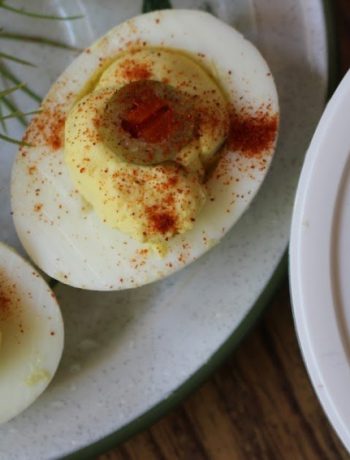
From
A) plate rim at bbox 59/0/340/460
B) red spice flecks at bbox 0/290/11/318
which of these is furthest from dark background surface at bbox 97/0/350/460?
red spice flecks at bbox 0/290/11/318

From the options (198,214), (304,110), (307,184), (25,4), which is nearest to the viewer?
(307,184)

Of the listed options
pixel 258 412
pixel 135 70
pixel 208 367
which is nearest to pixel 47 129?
pixel 135 70

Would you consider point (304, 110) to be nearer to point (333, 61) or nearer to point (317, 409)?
point (333, 61)

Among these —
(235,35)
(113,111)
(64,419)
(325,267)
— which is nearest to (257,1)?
(235,35)

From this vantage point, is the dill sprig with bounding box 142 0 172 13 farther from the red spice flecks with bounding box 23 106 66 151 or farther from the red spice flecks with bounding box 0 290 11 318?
the red spice flecks with bounding box 0 290 11 318

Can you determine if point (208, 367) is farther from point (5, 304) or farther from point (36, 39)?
point (36, 39)

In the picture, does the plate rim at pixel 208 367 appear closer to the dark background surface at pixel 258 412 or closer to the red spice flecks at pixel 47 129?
the dark background surface at pixel 258 412
